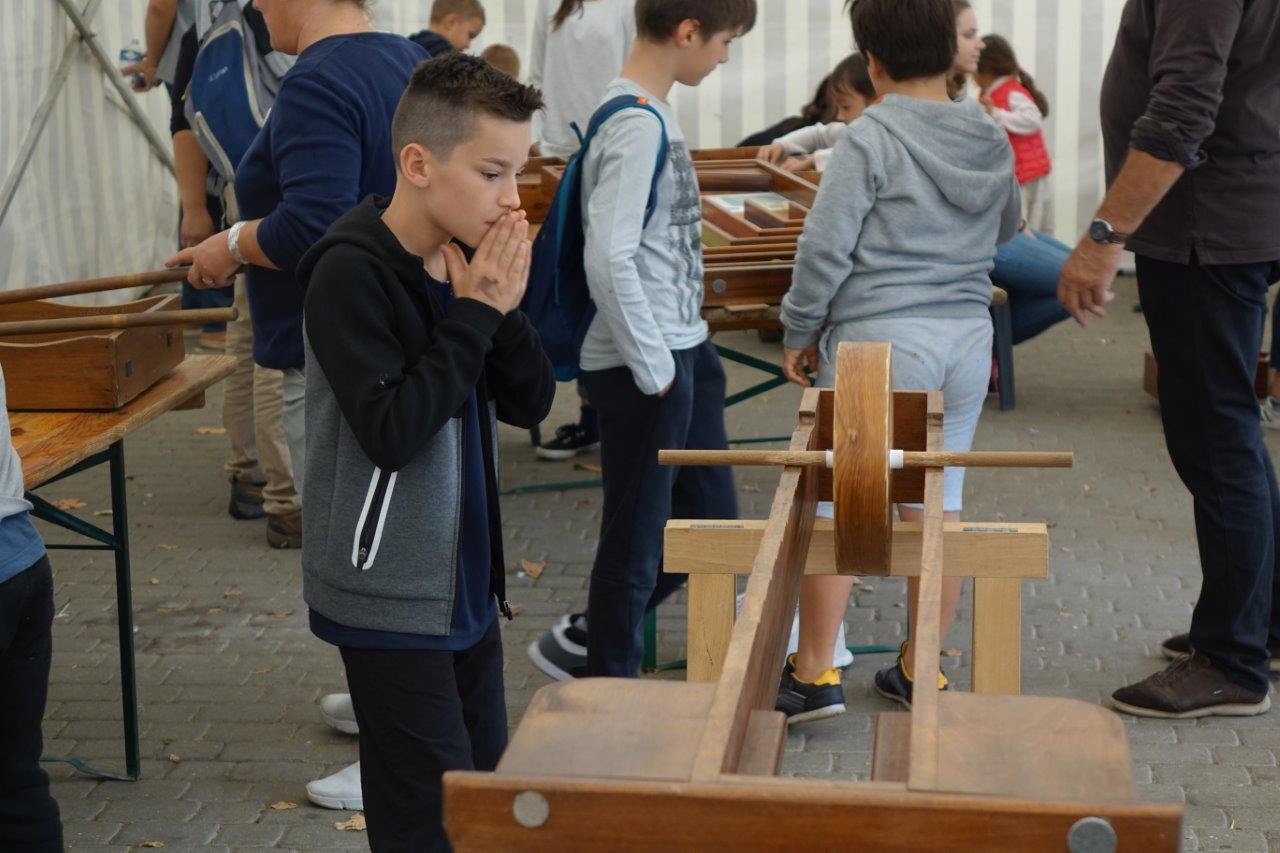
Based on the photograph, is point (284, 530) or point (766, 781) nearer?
point (766, 781)

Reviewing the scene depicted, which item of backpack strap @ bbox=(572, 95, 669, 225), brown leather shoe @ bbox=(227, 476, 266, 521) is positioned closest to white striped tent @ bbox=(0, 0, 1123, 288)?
brown leather shoe @ bbox=(227, 476, 266, 521)

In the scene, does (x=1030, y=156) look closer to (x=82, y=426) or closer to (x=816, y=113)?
(x=816, y=113)

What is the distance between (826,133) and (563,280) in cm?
247

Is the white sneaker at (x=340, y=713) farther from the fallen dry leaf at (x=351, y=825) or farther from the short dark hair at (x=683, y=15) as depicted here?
the short dark hair at (x=683, y=15)

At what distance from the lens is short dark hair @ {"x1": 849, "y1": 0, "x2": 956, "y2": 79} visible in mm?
3262

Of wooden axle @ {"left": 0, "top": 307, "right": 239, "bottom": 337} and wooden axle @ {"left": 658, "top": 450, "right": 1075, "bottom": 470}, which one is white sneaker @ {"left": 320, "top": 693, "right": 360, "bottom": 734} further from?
wooden axle @ {"left": 658, "top": 450, "right": 1075, "bottom": 470}

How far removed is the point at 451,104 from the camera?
2262 millimetres

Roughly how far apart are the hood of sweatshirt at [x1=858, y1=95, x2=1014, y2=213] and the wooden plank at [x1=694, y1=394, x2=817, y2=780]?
116cm

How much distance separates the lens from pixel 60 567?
5.04 m

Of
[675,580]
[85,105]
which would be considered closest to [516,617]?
[675,580]

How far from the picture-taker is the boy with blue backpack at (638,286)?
3.25 m

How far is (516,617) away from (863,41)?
2041mm

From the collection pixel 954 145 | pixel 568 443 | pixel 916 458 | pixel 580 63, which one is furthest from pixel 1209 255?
pixel 580 63

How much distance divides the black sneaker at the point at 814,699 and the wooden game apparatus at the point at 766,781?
7.43ft
